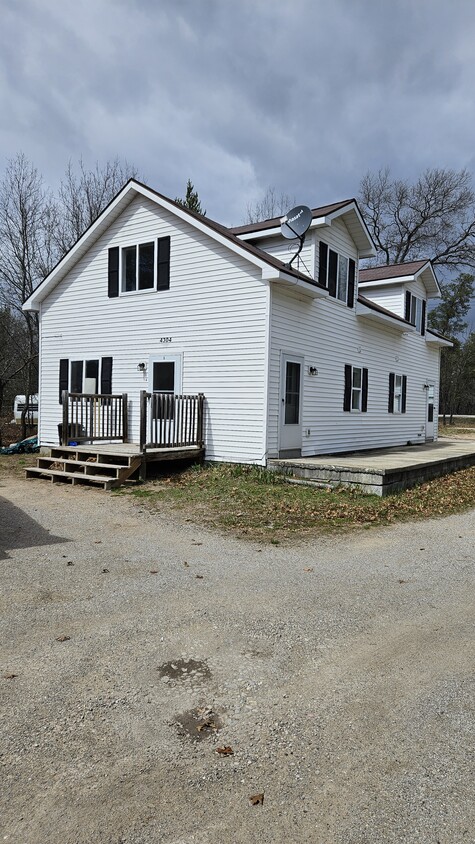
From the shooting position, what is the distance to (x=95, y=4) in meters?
9.10

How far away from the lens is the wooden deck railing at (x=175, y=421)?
11.1 meters

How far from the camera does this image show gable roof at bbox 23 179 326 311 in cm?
1092

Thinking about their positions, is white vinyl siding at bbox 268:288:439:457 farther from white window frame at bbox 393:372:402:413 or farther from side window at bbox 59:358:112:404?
side window at bbox 59:358:112:404

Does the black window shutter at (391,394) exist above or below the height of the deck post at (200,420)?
above

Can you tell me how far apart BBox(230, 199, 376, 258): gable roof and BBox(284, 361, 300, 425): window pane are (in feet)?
11.3

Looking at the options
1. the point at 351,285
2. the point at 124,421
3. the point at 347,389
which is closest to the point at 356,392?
the point at 347,389

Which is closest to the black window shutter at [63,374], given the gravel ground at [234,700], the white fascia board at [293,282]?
the white fascia board at [293,282]

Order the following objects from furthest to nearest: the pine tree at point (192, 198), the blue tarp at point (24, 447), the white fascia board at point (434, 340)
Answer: the pine tree at point (192, 198) < the white fascia board at point (434, 340) < the blue tarp at point (24, 447)

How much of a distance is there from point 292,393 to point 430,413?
36.9ft

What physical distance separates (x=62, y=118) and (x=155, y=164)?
345 inches

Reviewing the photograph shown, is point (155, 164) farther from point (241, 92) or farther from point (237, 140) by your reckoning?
point (241, 92)

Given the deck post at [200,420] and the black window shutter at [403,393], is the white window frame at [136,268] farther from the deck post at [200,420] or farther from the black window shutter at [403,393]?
the black window shutter at [403,393]

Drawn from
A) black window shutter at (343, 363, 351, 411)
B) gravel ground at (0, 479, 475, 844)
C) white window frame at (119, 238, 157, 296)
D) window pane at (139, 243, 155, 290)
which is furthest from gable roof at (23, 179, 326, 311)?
gravel ground at (0, 479, 475, 844)

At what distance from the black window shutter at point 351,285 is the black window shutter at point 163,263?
16.3 feet
